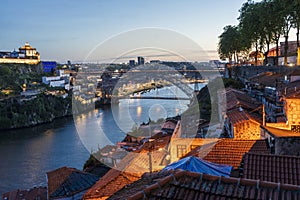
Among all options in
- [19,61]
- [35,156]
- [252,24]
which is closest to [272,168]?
[252,24]

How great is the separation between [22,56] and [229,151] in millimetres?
37709

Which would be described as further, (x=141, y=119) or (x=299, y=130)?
(x=141, y=119)

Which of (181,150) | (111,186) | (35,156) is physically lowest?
(35,156)

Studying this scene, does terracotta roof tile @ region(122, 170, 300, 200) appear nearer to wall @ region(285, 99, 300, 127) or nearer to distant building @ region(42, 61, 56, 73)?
wall @ region(285, 99, 300, 127)

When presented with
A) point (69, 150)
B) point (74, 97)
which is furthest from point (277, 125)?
point (74, 97)

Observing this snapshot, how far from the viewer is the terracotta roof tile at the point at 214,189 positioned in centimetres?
123

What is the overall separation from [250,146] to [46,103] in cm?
2040

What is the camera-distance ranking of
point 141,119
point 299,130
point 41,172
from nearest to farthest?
point 299,130 → point 41,172 → point 141,119

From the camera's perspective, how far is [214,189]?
50.2 inches

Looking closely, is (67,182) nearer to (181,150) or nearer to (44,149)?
(181,150)

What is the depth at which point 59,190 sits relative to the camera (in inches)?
192

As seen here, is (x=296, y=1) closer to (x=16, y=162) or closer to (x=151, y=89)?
(x=16, y=162)

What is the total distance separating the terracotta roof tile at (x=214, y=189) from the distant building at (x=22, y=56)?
35041 mm

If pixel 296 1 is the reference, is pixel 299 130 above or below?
below
